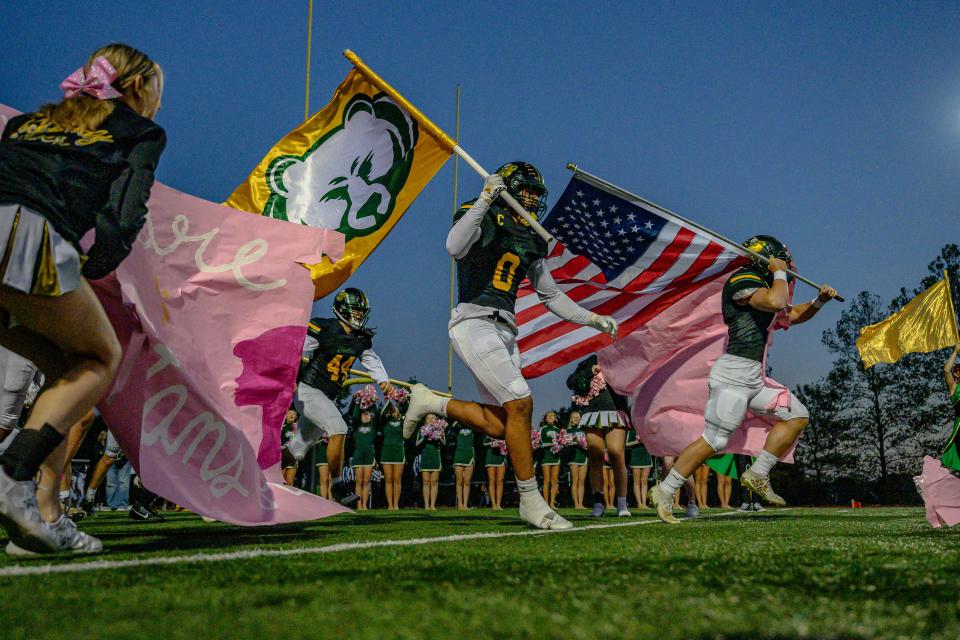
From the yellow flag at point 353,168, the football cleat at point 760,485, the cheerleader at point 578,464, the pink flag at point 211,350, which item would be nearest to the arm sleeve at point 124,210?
the pink flag at point 211,350

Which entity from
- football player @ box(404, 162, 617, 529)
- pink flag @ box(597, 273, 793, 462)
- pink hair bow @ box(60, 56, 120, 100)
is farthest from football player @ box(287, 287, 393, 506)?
pink hair bow @ box(60, 56, 120, 100)

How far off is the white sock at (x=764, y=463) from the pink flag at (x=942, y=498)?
1734 mm

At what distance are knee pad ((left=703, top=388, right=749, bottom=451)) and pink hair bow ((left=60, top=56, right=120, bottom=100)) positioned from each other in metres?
5.32

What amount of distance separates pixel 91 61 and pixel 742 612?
3.35 m

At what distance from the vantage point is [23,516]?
293 cm

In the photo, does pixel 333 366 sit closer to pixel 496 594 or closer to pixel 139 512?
pixel 139 512

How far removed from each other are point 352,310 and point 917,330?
25.3 ft

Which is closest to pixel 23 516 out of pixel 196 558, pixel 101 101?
pixel 196 558

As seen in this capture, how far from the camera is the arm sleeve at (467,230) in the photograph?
214 inches

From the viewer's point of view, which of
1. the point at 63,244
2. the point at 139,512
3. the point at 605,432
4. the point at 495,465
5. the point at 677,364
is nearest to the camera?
the point at 63,244

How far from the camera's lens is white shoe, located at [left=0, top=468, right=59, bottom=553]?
9.48 ft

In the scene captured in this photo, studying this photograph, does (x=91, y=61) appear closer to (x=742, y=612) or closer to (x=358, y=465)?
(x=742, y=612)

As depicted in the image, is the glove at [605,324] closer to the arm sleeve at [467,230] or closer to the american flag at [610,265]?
the arm sleeve at [467,230]

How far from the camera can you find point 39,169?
9.96ft
